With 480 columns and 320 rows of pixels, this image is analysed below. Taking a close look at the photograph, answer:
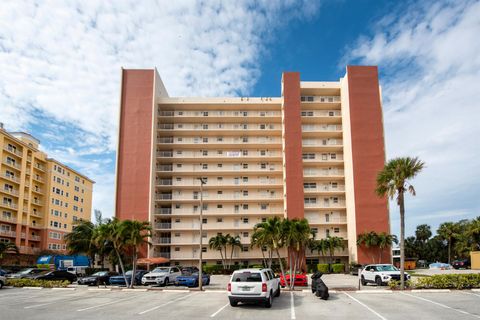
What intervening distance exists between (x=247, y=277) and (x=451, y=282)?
15.6 m

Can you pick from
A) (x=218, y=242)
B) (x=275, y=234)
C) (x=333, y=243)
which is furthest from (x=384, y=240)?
(x=275, y=234)

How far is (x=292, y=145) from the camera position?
62.1 metres

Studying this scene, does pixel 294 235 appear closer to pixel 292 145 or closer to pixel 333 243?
pixel 333 243

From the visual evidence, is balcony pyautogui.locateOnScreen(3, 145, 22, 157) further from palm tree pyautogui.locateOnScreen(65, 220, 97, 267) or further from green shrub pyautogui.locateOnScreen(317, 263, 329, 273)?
green shrub pyautogui.locateOnScreen(317, 263, 329, 273)

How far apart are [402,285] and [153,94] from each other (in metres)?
48.0

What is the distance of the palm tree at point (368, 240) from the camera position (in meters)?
54.9

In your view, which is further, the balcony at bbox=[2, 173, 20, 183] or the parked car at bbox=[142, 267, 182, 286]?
the balcony at bbox=[2, 173, 20, 183]

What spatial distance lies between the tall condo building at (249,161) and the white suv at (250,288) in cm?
4162

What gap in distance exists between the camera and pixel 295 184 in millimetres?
60750

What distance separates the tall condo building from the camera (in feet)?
197

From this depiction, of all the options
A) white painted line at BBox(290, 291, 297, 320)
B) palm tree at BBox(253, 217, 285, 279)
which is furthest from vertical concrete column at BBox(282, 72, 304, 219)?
white painted line at BBox(290, 291, 297, 320)

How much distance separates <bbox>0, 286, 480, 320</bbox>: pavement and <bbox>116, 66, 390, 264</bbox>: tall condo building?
3663cm

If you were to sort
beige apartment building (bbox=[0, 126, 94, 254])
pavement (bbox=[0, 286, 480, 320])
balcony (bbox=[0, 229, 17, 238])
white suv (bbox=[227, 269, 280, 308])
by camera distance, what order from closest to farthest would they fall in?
pavement (bbox=[0, 286, 480, 320]) → white suv (bbox=[227, 269, 280, 308]) → balcony (bbox=[0, 229, 17, 238]) → beige apartment building (bbox=[0, 126, 94, 254])

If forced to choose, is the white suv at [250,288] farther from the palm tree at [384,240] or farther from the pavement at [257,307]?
the palm tree at [384,240]
